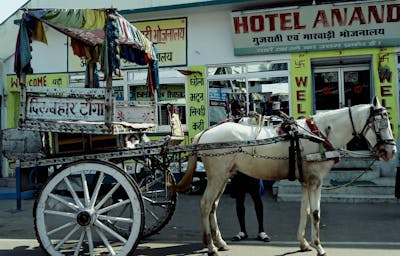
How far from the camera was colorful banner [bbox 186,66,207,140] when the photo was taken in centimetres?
1304

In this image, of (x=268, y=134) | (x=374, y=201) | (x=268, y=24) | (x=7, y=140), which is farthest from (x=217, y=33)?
(x=7, y=140)

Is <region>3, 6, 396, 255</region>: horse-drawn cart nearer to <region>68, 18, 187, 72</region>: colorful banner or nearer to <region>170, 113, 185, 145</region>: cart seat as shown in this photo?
<region>170, 113, 185, 145</region>: cart seat

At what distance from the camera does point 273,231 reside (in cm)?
789

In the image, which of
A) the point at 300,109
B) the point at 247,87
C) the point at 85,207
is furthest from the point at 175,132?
the point at 247,87

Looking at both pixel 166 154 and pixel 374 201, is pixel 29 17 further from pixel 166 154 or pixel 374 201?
pixel 374 201

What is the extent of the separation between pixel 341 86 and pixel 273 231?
5997mm

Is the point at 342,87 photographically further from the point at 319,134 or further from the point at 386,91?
the point at 319,134

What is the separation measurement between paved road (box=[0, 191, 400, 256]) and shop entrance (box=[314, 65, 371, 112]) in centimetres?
337

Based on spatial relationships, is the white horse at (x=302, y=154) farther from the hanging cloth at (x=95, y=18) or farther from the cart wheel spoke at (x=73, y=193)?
the hanging cloth at (x=95, y=18)

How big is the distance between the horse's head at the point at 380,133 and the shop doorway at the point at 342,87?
6408 mm

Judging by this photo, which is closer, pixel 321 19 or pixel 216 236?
pixel 216 236

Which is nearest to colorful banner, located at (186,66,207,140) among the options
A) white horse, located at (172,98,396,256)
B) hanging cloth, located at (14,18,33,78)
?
white horse, located at (172,98,396,256)

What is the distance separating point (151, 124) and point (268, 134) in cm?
176

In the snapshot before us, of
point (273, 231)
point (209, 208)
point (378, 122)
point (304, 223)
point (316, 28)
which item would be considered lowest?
point (273, 231)
